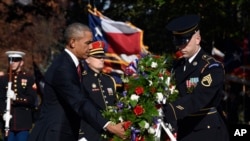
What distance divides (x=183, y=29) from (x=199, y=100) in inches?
33.1

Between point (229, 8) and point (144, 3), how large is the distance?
1934mm

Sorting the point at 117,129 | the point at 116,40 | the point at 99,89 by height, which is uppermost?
the point at 117,129

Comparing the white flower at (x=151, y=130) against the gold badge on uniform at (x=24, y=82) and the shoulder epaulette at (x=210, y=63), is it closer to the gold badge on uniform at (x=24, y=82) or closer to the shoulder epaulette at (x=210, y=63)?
the shoulder epaulette at (x=210, y=63)

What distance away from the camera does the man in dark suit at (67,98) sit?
6.27m

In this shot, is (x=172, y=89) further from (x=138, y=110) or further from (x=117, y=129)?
(x=117, y=129)

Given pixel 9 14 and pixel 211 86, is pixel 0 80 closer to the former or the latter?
pixel 211 86

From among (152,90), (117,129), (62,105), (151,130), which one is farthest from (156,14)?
(62,105)

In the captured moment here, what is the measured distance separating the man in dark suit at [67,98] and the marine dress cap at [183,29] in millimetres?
1088

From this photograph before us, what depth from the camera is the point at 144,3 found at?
1543 cm

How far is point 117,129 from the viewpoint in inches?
264

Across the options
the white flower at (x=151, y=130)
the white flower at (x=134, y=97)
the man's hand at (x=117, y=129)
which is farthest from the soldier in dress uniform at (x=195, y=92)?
the man's hand at (x=117, y=129)

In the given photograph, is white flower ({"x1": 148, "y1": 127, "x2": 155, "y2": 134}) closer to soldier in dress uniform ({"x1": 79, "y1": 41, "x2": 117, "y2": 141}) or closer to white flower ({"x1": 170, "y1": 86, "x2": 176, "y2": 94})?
white flower ({"x1": 170, "y1": 86, "x2": 176, "y2": 94})

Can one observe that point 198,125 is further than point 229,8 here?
No

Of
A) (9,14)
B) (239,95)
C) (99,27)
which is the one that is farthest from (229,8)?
(9,14)
